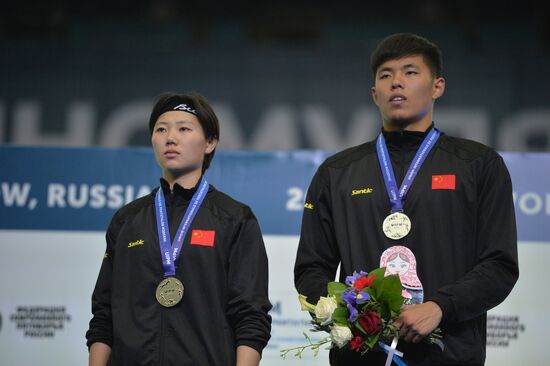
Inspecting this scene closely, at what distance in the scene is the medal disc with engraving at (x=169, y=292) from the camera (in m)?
2.88

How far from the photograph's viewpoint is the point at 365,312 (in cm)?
253

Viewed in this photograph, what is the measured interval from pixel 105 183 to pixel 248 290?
1651 mm

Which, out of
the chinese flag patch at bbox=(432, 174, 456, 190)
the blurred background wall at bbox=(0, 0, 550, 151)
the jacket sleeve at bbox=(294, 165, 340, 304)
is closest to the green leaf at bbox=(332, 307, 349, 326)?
the jacket sleeve at bbox=(294, 165, 340, 304)

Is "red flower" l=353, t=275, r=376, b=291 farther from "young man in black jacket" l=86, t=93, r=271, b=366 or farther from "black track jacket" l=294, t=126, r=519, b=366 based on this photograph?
"young man in black jacket" l=86, t=93, r=271, b=366

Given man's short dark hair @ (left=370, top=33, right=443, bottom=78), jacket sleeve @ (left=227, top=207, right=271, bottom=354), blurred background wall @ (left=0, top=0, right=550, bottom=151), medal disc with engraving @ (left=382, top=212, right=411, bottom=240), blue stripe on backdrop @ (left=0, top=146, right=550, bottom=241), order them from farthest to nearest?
blurred background wall @ (left=0, top=0, right=550, bottom=151), blue stripe on backdrop @ (left=0, top=146, right=550, bottom=241), man's short dark hair @ (left=370, top=33, right=443, bottom=78), jacket sleeve @ (left=227, top=207, right=271, bottom=354), medal disc with engraving @ (left=382, top=212, right=411, bottom=240)

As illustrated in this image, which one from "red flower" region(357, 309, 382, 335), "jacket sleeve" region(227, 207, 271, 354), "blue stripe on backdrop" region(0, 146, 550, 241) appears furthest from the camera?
"blue stripe on backdrop" region(0, 146, 550, 241)

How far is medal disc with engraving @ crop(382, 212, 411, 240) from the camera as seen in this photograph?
9.15 feet

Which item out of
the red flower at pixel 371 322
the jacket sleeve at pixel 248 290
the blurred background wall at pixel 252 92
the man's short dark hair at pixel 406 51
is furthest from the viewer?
the blurred background wall at pixel 252 92

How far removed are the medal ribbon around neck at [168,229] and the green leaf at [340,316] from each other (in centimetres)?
67

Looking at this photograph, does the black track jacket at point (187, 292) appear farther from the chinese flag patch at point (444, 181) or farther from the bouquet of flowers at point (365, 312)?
the chinese flag patch at point (444, 181)

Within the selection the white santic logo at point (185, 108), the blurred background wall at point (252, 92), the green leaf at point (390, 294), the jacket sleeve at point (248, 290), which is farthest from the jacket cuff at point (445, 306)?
the blurred background wall at point (252, 92)

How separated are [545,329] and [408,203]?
1650mm

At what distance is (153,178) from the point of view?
4363mm

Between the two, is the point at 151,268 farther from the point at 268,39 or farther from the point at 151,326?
the point at 268,39
